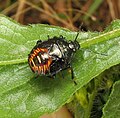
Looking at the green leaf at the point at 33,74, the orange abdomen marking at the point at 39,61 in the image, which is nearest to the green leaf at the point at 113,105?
the green leaf at the point at 33,74

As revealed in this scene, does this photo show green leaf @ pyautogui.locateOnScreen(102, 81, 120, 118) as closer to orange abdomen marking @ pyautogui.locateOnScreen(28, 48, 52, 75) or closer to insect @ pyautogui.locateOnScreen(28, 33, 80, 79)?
insect @ pyautogui.locateOnScreen(28, 33, 80, 79)

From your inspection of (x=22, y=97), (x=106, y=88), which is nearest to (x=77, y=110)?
(x=106, y=88)

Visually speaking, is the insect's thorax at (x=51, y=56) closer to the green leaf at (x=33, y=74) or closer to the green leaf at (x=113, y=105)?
the green leaf at (x=33, y=74)

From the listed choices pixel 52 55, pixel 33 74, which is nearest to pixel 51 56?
pixel 52 55

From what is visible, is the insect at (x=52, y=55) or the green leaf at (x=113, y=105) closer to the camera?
the insect at (x=52, y=55)

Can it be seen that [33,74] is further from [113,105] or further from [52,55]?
[113,105]

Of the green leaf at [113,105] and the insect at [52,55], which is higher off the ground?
the insect at [52,55]
